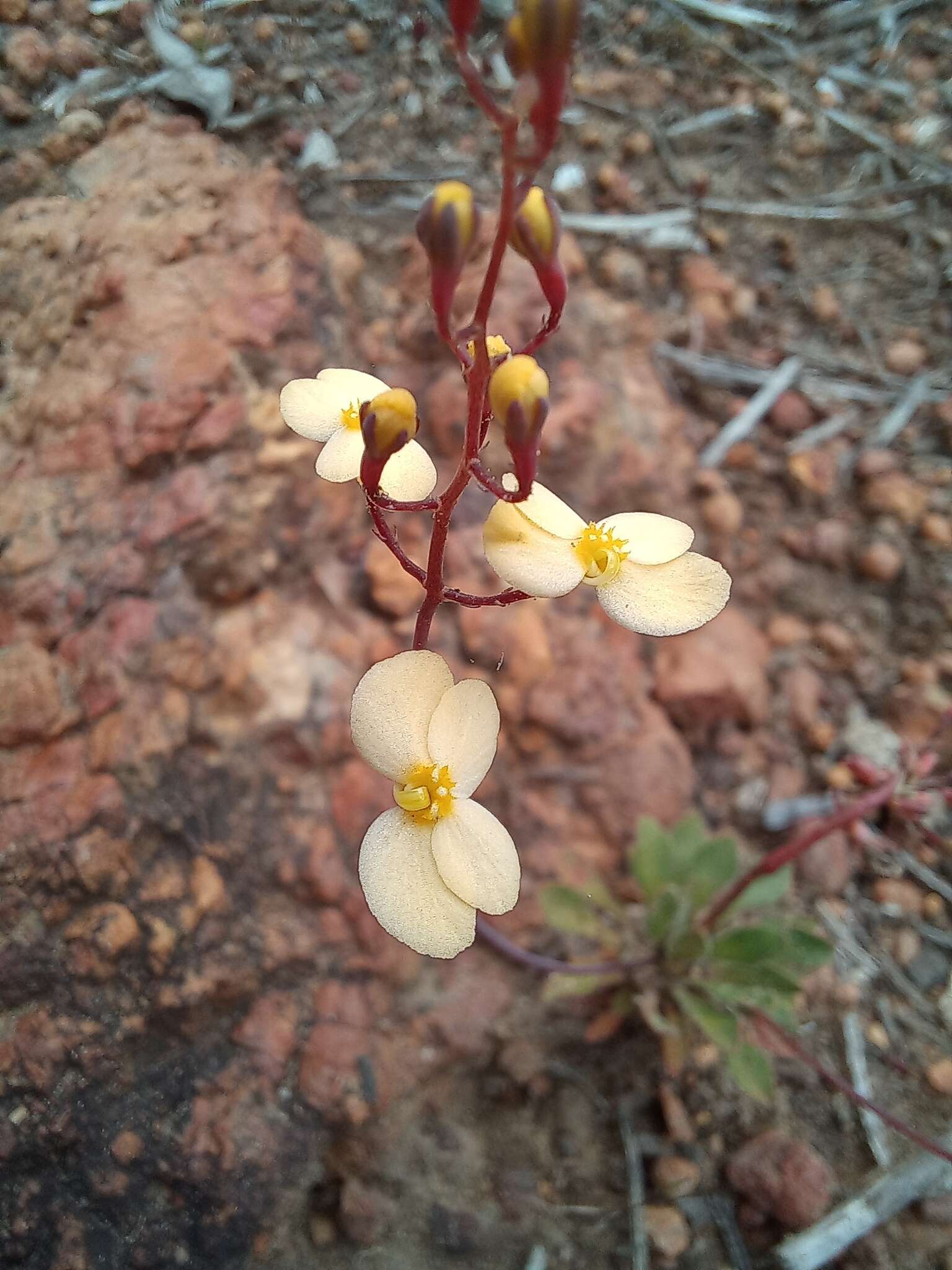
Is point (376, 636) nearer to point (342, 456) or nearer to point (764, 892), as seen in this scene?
point (342, 456)

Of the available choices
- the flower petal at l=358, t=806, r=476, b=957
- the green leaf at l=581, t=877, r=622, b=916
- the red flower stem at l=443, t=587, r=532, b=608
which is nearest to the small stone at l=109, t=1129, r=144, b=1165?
the flower petal at l=358, t=806, r=476, b=957

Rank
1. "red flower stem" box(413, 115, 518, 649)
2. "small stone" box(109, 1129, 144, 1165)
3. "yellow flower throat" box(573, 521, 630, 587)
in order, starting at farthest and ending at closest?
"small stone" box(109, 1129, 144, 1165), "yellow flower throat" box(573, 521, 630, 587), "red flower stem" box(413, 115, 518, 649)

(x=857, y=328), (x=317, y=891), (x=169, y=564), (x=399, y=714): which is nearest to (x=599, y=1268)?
(x=317, y=891)

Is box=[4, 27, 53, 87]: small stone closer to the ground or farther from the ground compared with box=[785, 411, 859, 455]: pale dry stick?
farther from the ground

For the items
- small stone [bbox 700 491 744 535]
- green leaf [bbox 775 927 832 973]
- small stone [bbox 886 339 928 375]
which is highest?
small stone [bbox 886 339 928 375]

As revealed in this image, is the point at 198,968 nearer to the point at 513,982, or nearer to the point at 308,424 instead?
the point at 513,982

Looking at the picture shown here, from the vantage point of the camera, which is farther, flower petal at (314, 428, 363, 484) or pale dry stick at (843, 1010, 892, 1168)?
pale dry stick at (843, 1010, 892, 1168)

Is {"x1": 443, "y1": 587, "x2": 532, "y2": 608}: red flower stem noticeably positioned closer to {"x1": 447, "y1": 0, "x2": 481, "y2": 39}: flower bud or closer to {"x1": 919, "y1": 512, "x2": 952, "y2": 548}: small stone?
{"x1": 447, "y1": 0, "x2": 481, "y2": 39}: flower bud
